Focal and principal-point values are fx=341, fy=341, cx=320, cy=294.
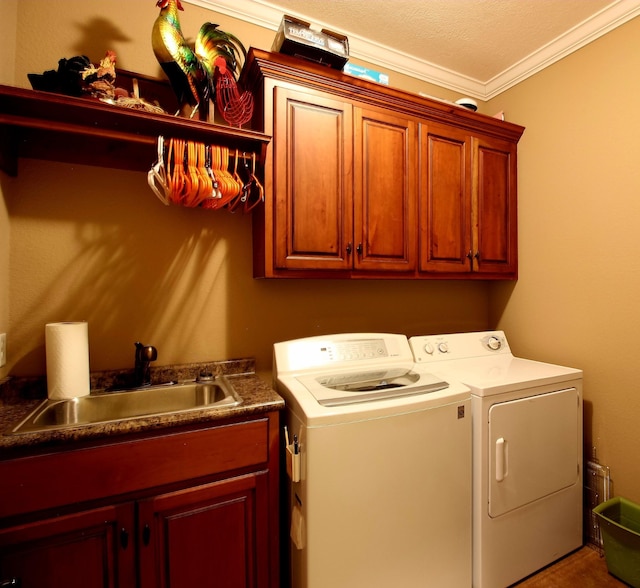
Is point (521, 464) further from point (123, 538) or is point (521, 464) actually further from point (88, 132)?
point (88, 132)

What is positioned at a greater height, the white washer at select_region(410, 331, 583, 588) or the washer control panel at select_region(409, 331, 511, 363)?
the washer control panel at select_region(409, 331, 511, 363)

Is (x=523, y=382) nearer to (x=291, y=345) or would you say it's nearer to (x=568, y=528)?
(x=568, y=528)

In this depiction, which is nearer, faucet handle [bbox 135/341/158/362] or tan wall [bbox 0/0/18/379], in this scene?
tan wall [bbox 0/0/18/379]

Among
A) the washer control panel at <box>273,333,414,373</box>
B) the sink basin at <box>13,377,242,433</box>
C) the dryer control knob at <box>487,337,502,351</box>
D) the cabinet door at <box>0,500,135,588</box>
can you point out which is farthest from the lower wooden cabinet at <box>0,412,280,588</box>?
the dryer control knob at <box>487,337,502,351</box>

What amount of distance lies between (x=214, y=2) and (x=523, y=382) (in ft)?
7.81

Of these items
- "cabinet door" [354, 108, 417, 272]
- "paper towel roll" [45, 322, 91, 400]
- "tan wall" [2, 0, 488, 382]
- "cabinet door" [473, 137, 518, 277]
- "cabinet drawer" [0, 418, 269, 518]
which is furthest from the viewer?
"cabinet door" [473, 137, 518, 277]

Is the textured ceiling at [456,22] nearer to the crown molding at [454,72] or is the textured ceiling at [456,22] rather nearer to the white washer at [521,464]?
the crown molding at [454,72]

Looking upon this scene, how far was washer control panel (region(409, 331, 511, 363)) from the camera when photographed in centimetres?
190

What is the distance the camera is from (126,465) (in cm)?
107

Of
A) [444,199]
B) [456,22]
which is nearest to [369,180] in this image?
[444,199]

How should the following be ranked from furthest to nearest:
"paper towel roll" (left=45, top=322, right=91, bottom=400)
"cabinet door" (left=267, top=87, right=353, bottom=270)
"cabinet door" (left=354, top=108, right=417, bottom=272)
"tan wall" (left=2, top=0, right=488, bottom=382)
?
"cabinet door" (left=354, top=108, right=417, bottom=272), "cabinet door" (left=267, top=87, right=353, bottom=270), "tan wall" (left=2, top=0, right=488, bottom=382), "paper towel roll" (left=45, top=322, right=91, bottom=400)

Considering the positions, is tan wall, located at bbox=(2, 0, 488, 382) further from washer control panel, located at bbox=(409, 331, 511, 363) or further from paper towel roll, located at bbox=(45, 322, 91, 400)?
washer control panel, located at bbox=(409, 331, 511, 363)

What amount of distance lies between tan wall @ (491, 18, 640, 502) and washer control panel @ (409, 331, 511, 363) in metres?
0.28

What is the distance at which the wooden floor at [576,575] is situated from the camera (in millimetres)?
1596
